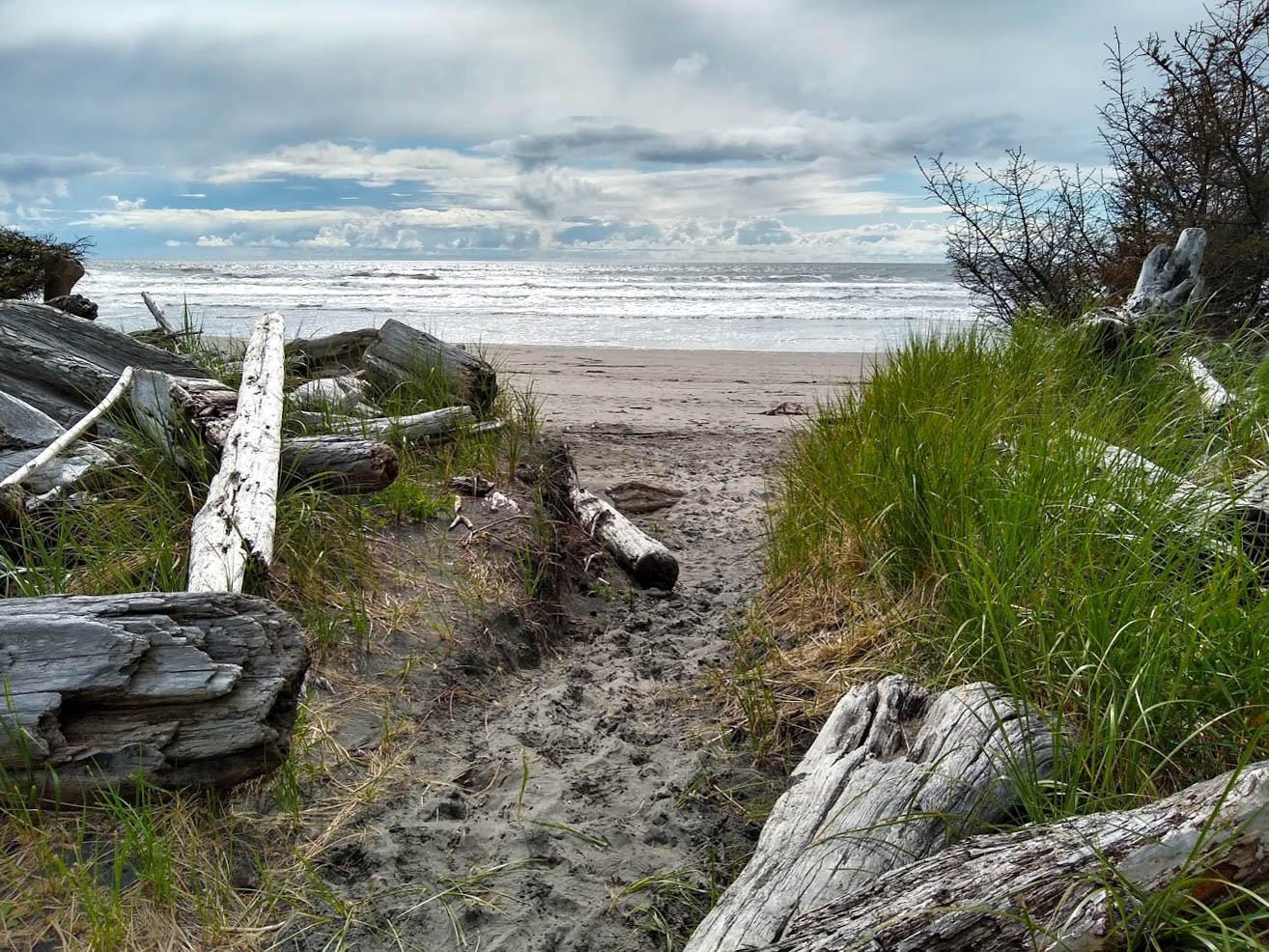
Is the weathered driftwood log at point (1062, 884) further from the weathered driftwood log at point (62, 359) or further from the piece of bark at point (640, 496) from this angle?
the weathered driftwood log at point (62, 359)

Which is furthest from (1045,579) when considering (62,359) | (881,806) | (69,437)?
(62,359)

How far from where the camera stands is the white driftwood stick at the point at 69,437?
398 centimetres

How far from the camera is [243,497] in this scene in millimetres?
3748

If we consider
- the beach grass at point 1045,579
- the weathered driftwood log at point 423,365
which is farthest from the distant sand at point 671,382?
the beach grass at point 1045,579

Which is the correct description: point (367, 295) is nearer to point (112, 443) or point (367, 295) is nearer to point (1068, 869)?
point (112, 443)

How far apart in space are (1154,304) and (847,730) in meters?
5.18

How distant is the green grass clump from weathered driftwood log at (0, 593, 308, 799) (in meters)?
1.88

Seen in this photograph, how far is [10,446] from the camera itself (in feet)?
14.6

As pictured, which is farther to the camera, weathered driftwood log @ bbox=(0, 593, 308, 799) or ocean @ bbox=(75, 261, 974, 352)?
ocean @ bbox=(75, 261, 974, 352)

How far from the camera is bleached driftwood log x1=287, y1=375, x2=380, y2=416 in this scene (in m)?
5.34

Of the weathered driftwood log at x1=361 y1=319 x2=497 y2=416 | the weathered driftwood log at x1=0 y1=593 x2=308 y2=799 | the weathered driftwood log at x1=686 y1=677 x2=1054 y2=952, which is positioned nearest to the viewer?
the weathered driftwood log at x1=686 y1=677 x2=1054 y2=952

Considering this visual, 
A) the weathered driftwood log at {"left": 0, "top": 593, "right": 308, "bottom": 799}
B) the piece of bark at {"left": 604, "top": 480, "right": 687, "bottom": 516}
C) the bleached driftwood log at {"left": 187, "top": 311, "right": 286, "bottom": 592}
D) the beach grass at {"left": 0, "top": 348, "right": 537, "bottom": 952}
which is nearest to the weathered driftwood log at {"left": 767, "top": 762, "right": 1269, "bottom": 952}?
the beach grass at {"left": 0, "top": 348, "right": 537, "bottom": 952}

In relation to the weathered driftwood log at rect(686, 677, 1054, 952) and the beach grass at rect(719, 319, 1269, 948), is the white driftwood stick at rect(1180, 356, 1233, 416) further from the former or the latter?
the weathered driftwood log at rect(686, 677, 1054, 952)

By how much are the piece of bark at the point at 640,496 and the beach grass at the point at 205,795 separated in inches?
64.1
